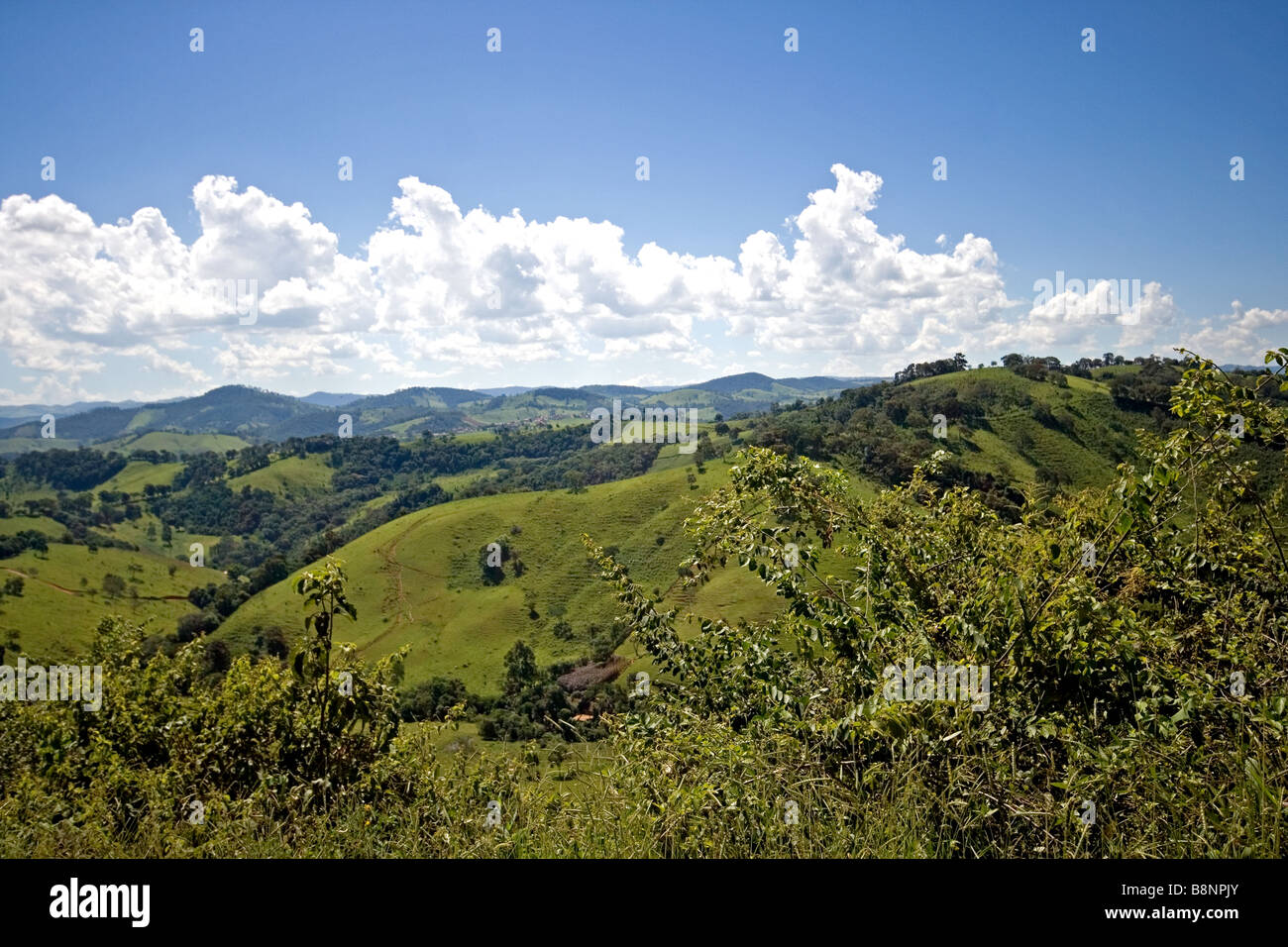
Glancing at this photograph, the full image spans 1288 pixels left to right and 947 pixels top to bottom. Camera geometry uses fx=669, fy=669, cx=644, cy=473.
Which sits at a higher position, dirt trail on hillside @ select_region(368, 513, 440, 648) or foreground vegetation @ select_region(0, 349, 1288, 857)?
foreground vegetation @ select_region(0, 349, 1288, 857)

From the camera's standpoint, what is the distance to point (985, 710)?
13.1 ft

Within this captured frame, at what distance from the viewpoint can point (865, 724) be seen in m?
3.87

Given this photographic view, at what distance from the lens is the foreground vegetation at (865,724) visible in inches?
130

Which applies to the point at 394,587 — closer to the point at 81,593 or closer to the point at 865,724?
the point at 81,593

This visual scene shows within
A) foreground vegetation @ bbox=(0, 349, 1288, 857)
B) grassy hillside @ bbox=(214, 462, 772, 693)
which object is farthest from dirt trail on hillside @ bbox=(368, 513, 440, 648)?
foreground vegetation @ bbox=(0, 349, 1288, 857)

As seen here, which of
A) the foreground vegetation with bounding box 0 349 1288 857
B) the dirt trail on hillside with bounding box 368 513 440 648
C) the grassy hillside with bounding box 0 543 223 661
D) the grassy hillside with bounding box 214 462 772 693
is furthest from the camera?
the dirt trail on hillside with bounding box 368 513 440 648

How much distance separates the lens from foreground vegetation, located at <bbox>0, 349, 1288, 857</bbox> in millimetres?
3305

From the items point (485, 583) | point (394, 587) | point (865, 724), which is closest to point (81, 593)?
point (394, 587)

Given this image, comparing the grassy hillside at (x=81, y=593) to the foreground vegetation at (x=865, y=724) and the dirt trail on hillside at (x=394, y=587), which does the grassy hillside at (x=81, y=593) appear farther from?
the foreground vegetation at (x=865, y=724)

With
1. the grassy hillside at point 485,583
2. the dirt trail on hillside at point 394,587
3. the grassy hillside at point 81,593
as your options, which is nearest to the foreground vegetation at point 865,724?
the grassy hillside at point 485,583

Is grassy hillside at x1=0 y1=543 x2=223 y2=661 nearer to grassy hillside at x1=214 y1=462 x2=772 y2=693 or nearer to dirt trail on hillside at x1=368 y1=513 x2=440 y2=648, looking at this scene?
grassy hillside at x1=214 y1=462 x2=772 y2=693

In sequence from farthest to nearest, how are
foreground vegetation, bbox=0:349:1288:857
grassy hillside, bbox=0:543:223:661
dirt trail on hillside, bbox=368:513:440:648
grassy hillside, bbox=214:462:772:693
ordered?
dirt trail on hillside, bbox=368:513:440:648
grassy hillside, bbox=0:543:223:661
grassy hillside, bbox=214:462:772:693
foreground vegetation, bbox=0:349:1288:857

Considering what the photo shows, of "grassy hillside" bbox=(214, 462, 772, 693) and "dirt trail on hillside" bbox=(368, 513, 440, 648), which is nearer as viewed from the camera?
"grassy hillside" bbox=(214, 462, 772, 693)
